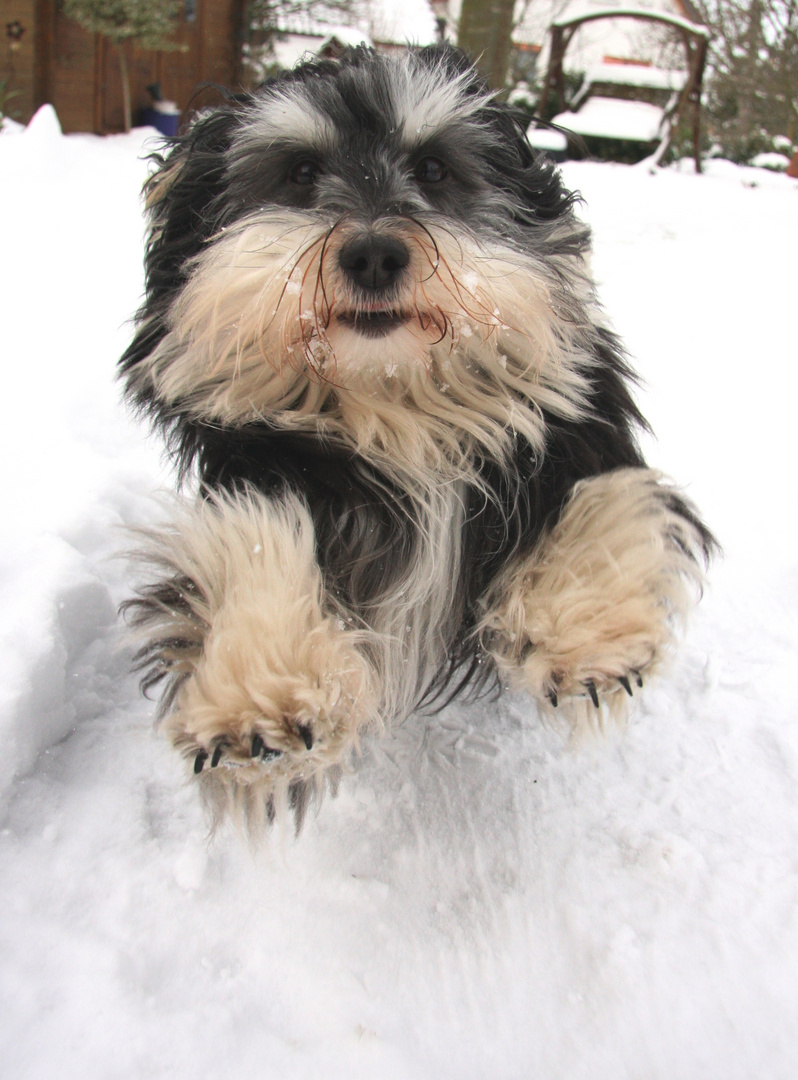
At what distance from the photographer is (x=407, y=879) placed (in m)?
1.53

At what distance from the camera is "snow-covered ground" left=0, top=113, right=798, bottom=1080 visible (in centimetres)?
125

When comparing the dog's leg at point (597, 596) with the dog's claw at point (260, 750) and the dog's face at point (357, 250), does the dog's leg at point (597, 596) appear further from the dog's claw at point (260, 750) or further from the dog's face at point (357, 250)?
the dog's claw at point (260, 750)

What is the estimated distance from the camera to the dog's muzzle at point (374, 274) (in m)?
1.41

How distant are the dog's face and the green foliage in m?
8.86

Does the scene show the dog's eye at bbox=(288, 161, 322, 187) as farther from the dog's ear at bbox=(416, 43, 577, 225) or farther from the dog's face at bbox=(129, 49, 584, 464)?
the dog's ear at bbox=(416, 43, 577, 225)

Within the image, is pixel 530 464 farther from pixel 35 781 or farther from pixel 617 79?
pixel 617 79

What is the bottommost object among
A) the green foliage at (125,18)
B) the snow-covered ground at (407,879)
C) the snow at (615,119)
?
the snow-covered ground at (407,879)

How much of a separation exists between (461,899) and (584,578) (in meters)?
0.68

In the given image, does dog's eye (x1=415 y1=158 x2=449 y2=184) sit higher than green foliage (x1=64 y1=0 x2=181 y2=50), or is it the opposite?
green foliage (x1=64 y1=0 x2=181 y2=50)

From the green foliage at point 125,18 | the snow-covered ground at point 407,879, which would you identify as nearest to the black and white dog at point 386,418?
the snow-covered ground at point 407,879

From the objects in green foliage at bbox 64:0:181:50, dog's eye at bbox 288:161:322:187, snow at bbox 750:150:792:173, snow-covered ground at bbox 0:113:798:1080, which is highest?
green foliage at bbox 64:0:181:50

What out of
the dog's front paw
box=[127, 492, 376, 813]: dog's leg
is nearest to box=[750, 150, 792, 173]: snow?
box=[127, 492, 376, 813]: dog's leg

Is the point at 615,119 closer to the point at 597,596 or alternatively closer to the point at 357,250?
the point at 357,250

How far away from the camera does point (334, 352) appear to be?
1.52 m
